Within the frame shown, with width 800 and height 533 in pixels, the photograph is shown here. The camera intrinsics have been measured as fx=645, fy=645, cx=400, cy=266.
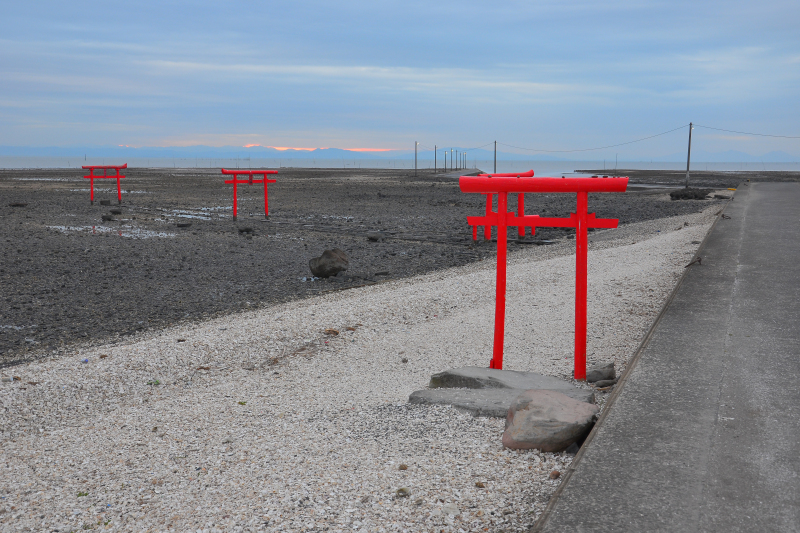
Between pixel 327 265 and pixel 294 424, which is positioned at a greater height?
pixel 327 265

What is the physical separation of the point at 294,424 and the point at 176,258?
1002 cm

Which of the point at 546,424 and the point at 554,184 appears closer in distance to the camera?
the point at 546,424

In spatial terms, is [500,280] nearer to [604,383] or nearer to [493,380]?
[493,380]

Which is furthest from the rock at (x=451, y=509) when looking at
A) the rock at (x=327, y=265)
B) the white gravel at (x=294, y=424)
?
the rock at (x=327, y=265)

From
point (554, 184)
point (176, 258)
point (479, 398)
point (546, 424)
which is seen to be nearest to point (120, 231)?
point (176, 258)

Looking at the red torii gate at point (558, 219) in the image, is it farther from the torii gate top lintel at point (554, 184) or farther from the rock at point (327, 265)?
the rock at point (327, 265)

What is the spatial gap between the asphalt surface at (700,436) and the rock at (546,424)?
0.14m

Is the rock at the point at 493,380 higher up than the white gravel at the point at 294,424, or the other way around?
the rock at the point at 493,380

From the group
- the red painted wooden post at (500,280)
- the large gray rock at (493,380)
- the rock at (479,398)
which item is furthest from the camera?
the red painted wooden post at (500,280)

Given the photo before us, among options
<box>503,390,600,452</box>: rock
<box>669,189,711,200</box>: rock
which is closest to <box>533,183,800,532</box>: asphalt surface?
<box>503,390,600,452</box>: rock

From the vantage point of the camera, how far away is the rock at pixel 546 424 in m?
3.54

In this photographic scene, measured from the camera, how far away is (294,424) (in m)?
4.33

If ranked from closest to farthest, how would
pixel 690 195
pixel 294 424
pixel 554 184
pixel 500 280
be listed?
1. pixel 294 424
2. pixel 554 184
3. pixel 500 280
4. pixel 690 195

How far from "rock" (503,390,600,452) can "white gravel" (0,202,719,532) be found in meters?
0.09
